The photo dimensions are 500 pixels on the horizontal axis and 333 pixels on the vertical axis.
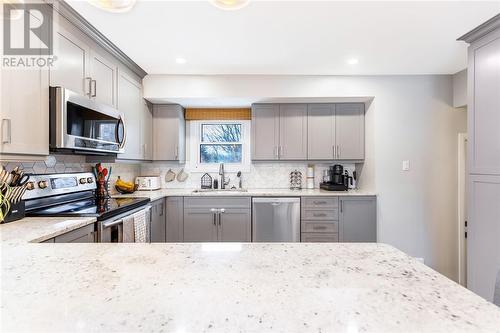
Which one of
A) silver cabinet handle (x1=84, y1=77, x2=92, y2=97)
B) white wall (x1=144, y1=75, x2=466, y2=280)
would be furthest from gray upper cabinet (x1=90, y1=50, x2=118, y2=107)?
white wall (x1=144, y1=75, x2=466, y2=280)

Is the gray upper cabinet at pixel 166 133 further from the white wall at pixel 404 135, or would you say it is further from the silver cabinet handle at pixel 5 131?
the silver cabinet handle at pixel 5 131

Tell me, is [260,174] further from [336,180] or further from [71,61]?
[71,61]

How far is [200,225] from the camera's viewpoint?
3307 millimetres

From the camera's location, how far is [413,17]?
1.96 meters

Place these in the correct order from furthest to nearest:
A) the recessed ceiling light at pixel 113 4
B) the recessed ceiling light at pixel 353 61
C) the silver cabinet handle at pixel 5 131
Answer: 1. the recessed ceiling light at pixel 353 61
2. the silver cabinet handle at pixel 5 131
3. the recessed ceiling light at pixel 113 4

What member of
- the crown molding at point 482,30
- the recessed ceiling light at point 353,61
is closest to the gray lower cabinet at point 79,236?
the recessed ceiling light at point 353,61

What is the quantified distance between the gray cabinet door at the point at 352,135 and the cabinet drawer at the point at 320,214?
0.75 metres

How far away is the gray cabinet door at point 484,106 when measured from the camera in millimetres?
2027

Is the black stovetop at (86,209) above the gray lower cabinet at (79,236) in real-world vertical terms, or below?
above

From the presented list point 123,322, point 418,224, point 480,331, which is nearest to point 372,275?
point 480,331

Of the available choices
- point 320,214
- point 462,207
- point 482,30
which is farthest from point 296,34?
point 462,207

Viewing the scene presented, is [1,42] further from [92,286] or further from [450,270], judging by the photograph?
[450,270]

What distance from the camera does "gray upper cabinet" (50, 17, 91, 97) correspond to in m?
1.86

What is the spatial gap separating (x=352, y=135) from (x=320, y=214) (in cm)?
114
